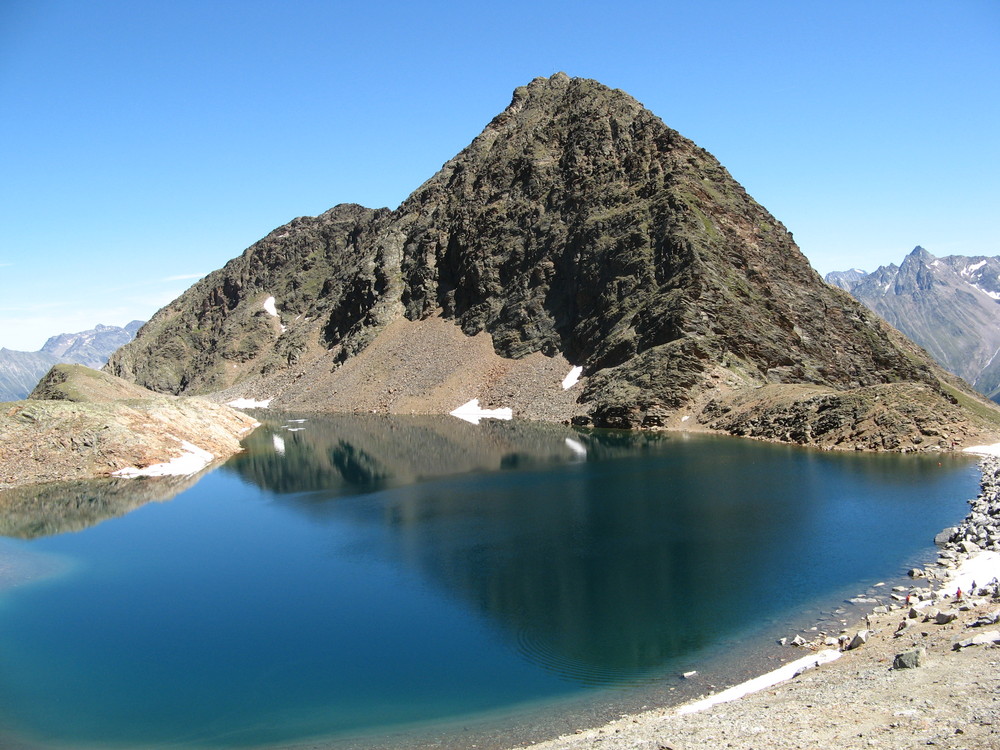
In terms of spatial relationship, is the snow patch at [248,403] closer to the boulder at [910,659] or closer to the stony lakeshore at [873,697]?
the stony lakeshore at [873,697]

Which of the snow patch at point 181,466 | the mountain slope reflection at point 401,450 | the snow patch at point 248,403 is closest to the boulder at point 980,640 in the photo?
the mountain slope reflection at point 401,450

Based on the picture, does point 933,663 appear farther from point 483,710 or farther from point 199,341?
point 199,341

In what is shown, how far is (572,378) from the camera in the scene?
3935 inches

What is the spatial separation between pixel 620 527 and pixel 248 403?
11252 centimetres

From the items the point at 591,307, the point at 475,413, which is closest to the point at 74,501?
the point at 475,413

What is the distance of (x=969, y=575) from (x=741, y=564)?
801cm

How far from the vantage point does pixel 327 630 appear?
87.6ft

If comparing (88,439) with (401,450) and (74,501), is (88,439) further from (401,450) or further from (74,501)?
(401,450)

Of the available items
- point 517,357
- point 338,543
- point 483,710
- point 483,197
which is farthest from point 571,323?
point 483,710

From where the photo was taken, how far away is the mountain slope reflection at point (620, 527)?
2636cm

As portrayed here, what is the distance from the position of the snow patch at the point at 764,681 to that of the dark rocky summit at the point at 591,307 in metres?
43.2

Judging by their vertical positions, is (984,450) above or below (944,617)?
above

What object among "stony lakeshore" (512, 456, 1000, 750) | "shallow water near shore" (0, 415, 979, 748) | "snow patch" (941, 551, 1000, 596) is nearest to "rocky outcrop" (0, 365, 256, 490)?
"shallow water near shore" (0, 415, 979, 748)

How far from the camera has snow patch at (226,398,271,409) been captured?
13738 centimetres
